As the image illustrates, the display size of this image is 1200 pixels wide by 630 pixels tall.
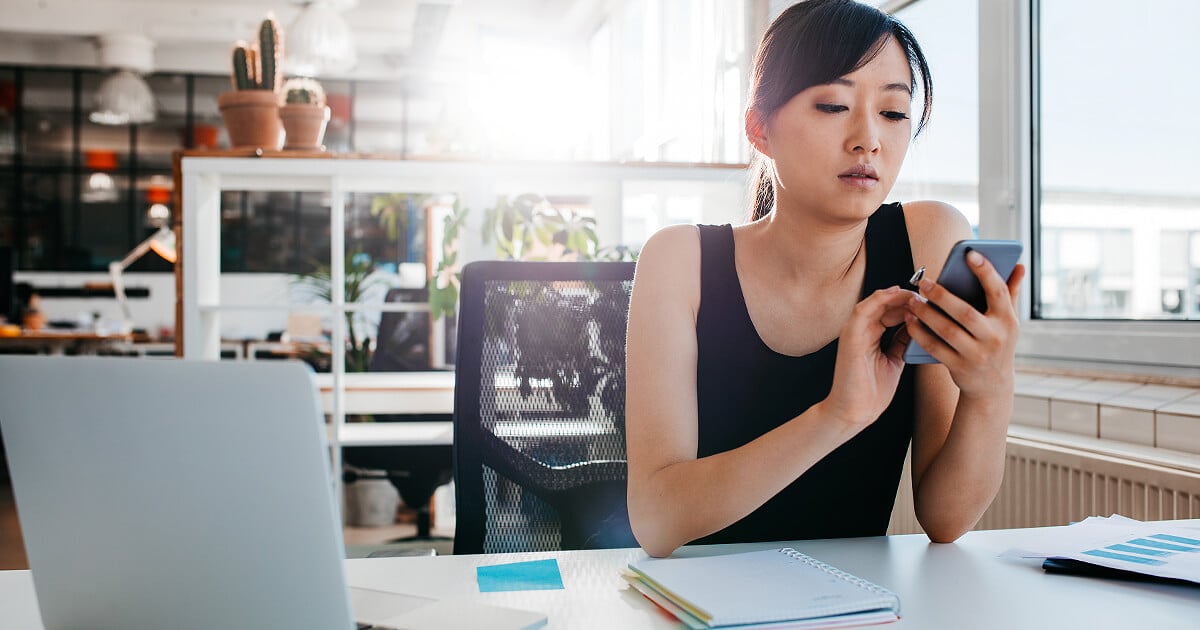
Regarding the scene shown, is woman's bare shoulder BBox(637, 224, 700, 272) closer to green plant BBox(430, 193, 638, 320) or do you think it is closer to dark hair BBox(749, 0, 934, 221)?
dark hair BBox(749, 0, 934, 221)

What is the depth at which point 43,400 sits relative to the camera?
56cm

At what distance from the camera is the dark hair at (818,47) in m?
1.05

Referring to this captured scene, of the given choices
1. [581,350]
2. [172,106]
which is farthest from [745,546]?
[172,106]

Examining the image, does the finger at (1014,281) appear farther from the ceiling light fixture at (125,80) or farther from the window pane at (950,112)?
the ceiling light fixture at (125,80)

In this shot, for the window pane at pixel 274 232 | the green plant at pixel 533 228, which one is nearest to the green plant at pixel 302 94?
the green plant at pixel 533 228

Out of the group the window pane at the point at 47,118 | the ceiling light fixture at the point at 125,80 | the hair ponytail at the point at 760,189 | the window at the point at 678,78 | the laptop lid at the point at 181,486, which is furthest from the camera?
the window pane at the point at 47,118

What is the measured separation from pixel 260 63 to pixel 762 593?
2675mm

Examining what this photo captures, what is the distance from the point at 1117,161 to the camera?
1.90m

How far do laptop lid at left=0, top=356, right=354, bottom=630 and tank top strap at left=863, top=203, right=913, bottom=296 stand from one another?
35.1 inches

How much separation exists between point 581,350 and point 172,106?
31.3ft

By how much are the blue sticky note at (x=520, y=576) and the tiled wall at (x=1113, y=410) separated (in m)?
1.20

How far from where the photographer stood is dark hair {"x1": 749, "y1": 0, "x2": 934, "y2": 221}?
1050mm

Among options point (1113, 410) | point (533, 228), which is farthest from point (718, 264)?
point (533, 228)

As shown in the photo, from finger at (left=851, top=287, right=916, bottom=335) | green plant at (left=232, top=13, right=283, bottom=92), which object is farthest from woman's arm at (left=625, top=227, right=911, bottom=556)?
green plant at (left=232, top=13, right=283, bottom=92)
